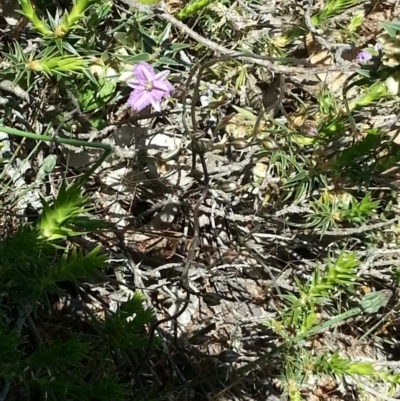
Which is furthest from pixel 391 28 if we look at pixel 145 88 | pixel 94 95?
pixel 94 95

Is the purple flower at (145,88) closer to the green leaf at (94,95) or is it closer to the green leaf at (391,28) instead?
the green leaf at (94,95)

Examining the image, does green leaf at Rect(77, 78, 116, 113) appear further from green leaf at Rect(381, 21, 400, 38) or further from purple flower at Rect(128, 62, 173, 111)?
green leaf at Rect(381, 21, 400, 38)

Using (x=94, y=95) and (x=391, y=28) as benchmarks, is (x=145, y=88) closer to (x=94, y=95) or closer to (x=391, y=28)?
(x=94, y=95)

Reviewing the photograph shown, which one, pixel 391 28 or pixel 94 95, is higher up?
pixel 391 28

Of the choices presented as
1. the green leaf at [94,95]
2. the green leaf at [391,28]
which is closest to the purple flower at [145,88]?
the green leaf at [94,95]

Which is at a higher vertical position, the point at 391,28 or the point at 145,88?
the point at 391,28

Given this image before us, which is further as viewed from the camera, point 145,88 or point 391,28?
point 145,88

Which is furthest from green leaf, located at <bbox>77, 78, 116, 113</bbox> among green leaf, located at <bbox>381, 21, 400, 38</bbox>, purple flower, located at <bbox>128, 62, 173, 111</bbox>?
green leaf, located at <bbox>381, 21, 400, 38</bbox>

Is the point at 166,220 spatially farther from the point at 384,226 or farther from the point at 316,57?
the point at 316,57
